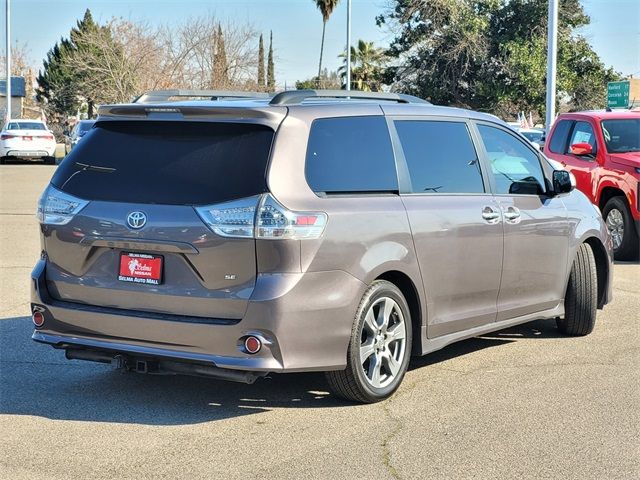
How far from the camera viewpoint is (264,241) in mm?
5074

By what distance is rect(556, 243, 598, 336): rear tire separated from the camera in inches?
299

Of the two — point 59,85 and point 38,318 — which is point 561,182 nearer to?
point 38,318

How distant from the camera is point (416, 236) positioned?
589 centimetres

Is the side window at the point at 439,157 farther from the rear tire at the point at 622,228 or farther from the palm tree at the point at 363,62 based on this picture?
the palm tree at the point at 363,62

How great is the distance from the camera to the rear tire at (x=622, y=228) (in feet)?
40.1

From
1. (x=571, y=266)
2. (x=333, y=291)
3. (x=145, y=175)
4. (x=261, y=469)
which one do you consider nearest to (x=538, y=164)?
(x=571, y=266)

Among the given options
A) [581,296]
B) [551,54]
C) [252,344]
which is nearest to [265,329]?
[252,344]

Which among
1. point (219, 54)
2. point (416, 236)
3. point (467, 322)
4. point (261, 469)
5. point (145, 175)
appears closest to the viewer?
point (261, 469)

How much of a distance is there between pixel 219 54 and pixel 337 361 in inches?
1514

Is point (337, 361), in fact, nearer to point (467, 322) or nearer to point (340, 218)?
point (340, 218)

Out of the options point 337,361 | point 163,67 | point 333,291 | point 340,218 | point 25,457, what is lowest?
point 25,457

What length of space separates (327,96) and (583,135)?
779 cm

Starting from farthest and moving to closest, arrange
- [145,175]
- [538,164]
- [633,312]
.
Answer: [633,312] → [538,164] → [145,175]

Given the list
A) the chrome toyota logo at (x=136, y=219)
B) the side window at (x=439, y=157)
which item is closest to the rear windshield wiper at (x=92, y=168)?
the chrome toyota logo at (x=136, y=219)
